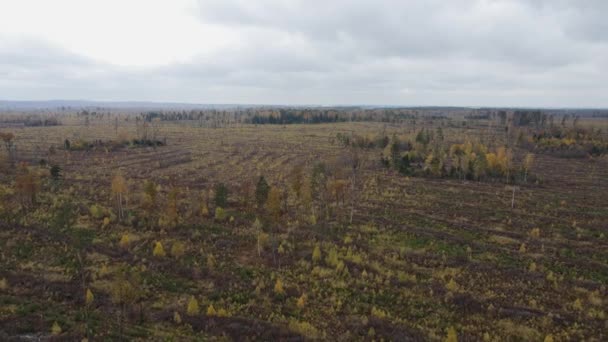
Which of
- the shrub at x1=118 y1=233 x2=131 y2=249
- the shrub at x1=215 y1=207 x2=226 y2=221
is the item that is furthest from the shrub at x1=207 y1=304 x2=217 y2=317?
the shrub at x1=215 y1=207 x2=226 y2=221

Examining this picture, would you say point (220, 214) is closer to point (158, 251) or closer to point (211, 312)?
point (158, 251)

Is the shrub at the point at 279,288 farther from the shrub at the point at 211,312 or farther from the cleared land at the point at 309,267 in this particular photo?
the shrub at the point at 211,312

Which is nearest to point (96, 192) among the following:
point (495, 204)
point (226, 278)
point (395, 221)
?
point (226, 278)

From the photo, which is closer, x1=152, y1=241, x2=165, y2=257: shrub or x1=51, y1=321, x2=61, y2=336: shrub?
x1=51, y1=321, x2=61, y2=336: shrub

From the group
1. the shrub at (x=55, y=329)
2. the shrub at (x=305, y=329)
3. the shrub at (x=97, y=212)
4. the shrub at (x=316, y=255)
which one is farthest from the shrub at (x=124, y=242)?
the shrub at (x=305, y=329)

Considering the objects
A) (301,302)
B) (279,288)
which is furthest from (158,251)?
(301,302)

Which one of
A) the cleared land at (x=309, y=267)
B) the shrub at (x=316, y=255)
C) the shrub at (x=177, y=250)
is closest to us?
the cleared land at (x=309, y=267)

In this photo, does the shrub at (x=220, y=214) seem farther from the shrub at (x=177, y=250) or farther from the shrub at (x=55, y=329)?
the shrub at (x=55, y=329)

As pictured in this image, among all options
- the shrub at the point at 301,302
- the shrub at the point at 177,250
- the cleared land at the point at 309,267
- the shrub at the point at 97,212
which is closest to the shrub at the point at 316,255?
the cleared land at the point at 309,267

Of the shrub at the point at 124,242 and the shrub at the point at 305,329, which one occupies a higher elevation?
the shrub at the point at 124,242

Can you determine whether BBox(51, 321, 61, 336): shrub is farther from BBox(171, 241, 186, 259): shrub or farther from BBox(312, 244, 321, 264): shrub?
BBox(312, 244, 321, 264): shrub

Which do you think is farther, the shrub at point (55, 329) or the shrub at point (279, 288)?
the shrub at point (279, 288)

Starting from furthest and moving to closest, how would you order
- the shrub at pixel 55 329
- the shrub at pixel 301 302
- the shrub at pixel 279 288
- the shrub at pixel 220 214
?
the shrub at pixel 220 214, the shrub at pixel 279 288, the shrub at pixel 301 302, the shrub at pixel 55 329
